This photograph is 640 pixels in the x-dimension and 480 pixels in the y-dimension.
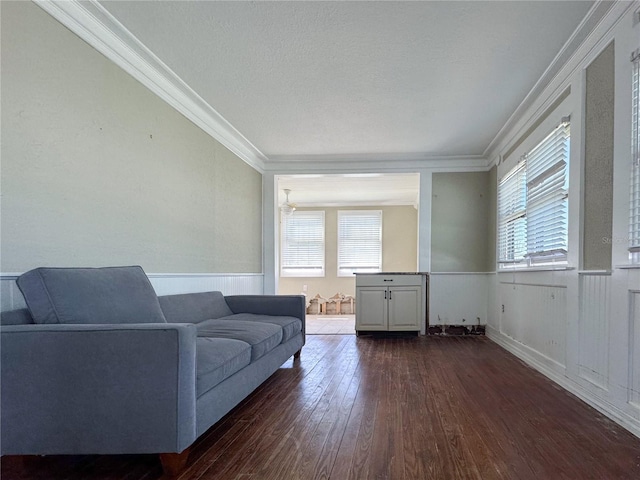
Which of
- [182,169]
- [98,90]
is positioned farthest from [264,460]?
[182,169]

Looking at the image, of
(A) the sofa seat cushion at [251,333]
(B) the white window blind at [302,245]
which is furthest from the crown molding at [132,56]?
(B) the white window blind at [302,245]

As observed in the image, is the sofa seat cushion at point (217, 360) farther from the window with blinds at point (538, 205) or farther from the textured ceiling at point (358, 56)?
the window with blinds at point (538, 205)

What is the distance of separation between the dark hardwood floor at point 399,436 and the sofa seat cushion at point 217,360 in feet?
1.12

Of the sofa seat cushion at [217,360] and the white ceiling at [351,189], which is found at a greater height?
the white ceiling at [351,189]

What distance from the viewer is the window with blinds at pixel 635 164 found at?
7.25 ft

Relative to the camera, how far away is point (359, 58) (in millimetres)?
3021

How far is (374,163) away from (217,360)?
177 inches

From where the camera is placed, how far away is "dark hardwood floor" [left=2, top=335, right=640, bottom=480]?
1.81 m

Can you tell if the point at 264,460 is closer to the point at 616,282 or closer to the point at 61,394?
the point at 61,394

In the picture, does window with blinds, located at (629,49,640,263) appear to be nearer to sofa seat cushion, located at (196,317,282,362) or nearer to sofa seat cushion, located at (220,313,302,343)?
sofa seat cushion, located at (196,317,282,362)

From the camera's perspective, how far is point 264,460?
1913 mm

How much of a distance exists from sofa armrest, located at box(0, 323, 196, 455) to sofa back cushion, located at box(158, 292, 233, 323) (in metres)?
1.27

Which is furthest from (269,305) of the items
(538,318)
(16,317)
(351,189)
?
(351,189)

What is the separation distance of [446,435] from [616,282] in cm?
135
